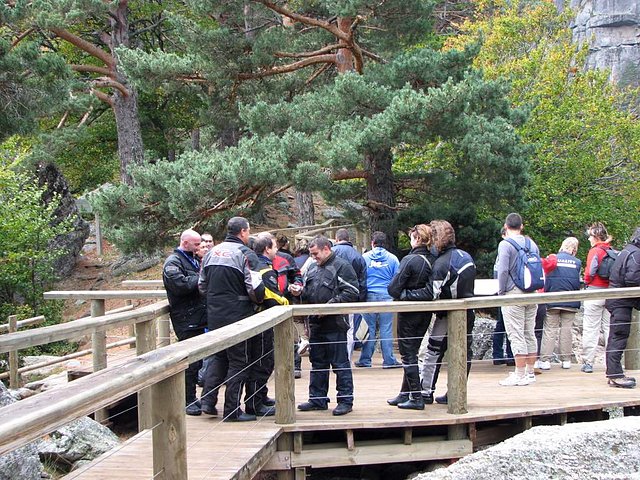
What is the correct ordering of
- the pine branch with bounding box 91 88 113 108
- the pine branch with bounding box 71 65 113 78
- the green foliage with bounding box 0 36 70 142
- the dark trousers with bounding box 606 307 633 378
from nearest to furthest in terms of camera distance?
the dark trousers with bounding box 606 307 633 378, the green foliage with bounding box 0 36 70 142, the pine branch with bounding box 71 65 113 78, the pine branch with bounding box 91 88 113 108

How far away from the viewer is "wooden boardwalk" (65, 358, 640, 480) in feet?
14.9

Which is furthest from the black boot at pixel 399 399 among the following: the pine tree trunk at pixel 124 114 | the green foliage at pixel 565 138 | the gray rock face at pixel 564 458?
the pine tree trunk at pixel 124 114

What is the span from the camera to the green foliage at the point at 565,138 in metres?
16.2

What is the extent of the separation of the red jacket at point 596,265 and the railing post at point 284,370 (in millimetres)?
3655

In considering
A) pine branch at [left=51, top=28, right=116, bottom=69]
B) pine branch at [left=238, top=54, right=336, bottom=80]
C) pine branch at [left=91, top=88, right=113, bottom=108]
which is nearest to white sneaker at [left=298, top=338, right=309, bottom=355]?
pine branch at [left=238, top=54, right=336, bottom=80]

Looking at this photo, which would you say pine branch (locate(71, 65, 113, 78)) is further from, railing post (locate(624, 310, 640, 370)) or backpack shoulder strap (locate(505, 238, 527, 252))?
railing post (locate(624, 310, 640, 370))

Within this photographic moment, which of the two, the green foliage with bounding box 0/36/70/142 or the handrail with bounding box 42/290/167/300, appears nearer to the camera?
the handrail with bounding box 42/290/167/300

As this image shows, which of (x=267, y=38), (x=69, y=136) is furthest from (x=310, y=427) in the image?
(x=69, y=136)

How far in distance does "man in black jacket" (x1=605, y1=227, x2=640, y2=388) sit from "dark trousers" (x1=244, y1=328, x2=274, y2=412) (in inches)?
142

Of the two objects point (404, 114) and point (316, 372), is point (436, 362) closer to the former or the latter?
point (316, 372)

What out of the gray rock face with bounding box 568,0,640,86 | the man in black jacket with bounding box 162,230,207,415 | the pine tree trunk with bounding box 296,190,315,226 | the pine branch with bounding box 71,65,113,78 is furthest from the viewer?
the gray rock face with bounding box 568,0,640,86

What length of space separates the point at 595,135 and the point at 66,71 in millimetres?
12701

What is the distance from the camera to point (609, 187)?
1755 centimetres

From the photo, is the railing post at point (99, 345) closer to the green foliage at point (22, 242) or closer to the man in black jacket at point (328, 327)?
the man in black jacket at point (328, 327)
